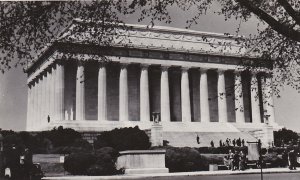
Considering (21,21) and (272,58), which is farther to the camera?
(272,58)

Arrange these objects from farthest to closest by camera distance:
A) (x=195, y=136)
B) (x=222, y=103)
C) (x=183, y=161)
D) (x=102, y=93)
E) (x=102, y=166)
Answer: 1. (x=222, y=103)
2. (x=102, y=93)
3. (x=195, y=136)
4. (x=183, y=161)
5. (x=102, y=166)

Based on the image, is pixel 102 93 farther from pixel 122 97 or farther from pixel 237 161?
pixel 237 161

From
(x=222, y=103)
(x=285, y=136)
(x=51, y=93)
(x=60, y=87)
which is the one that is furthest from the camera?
(x=222, y=103)

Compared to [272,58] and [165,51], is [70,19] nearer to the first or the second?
[272,58]

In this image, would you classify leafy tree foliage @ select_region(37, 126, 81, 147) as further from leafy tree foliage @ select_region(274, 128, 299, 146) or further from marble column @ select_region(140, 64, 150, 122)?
leafy tree foliage @ select_region(274, 128, 299, 146)

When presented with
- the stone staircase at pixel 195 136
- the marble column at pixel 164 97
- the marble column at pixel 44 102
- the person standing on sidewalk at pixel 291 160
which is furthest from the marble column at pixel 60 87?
the person standing on sidewalk at pixel 291 160

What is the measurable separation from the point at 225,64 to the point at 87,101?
2325 cm

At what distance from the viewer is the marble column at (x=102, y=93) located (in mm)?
66688

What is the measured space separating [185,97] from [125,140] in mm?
22119

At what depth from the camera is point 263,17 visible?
499 inches

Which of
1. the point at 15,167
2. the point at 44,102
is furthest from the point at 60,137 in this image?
the point at 15,167

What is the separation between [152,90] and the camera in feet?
251

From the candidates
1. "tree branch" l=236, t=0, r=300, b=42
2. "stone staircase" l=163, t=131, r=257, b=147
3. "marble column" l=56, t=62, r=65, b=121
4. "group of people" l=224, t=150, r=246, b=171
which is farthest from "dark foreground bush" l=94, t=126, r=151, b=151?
"tree branch" l=236, t=0, r=300, b=42

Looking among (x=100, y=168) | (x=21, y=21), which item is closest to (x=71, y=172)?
(x=100, y=168)
